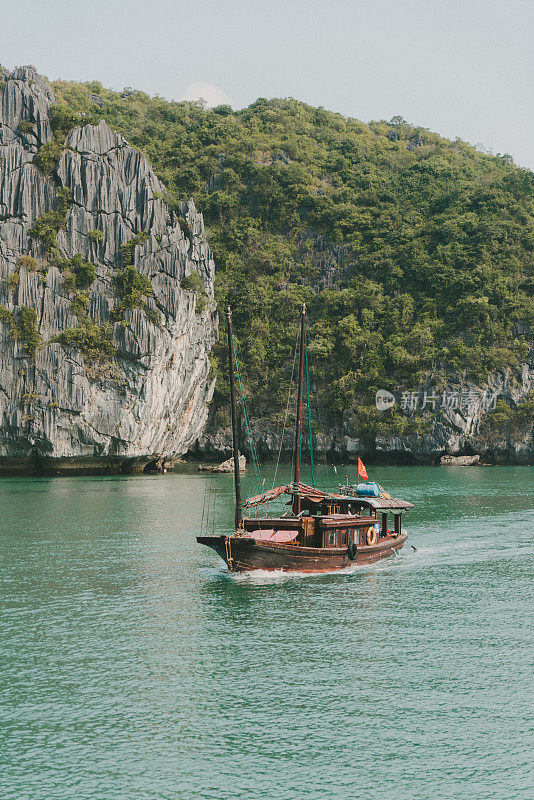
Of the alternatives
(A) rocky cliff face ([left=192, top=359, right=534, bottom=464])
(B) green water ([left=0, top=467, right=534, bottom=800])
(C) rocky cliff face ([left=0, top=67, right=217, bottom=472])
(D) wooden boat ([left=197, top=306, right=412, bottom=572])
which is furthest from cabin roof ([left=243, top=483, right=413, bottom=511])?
(A) rocky cliff face ([left=192, top=359, right=534, bottom=464])

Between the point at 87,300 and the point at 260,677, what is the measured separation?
44.9 meters

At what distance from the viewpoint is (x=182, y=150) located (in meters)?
82.8

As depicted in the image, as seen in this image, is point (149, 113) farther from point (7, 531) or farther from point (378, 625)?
point (378, 625)

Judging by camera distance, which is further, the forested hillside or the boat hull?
the forested hillside

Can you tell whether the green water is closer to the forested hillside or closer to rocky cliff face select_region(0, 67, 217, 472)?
rocky cliff face select_region(0, 67, 217, 472)

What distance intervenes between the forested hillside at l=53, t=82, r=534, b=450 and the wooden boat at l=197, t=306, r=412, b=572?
41.8 m

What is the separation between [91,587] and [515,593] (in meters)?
11.6

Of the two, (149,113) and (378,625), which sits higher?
(149,113)

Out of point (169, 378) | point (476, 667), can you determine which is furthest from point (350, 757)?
point (169, 378)

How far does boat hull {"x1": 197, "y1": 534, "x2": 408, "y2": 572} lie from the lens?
21.3 m

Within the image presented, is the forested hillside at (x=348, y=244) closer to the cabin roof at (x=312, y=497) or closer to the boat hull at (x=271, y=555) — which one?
the cabin roof at (x=312, y=497)

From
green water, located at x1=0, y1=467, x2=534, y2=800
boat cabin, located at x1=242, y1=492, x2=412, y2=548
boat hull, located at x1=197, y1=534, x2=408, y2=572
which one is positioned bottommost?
green water, located at x1=0, y1=467, x2=534, y2=800

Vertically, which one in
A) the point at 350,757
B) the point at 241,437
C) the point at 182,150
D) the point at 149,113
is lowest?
the point at 350,757

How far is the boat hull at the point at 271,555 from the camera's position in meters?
21.3
